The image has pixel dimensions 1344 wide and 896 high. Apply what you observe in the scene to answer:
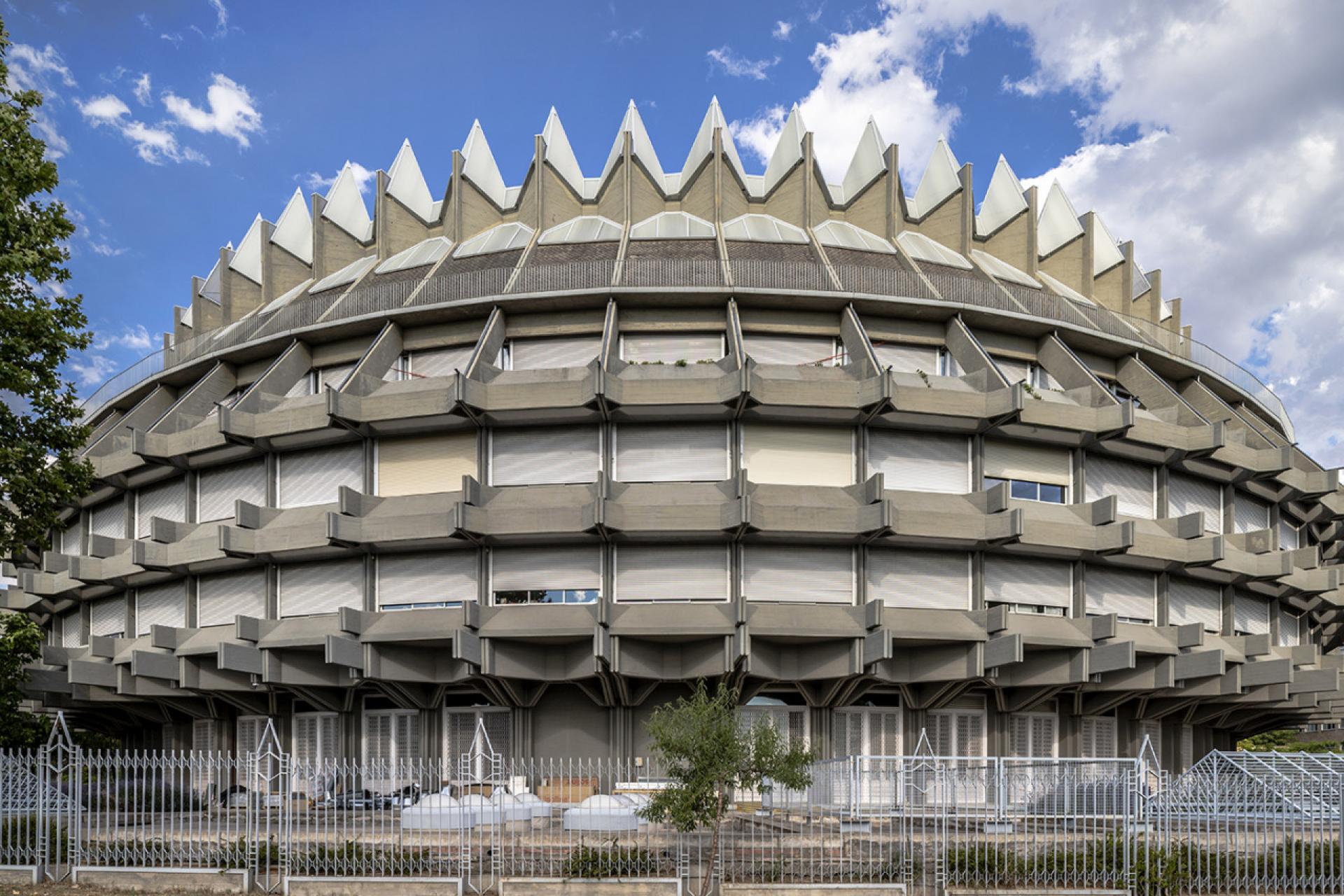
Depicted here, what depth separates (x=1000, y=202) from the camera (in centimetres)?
4959

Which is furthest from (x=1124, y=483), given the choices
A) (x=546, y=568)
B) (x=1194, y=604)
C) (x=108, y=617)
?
(x=108, y=617)

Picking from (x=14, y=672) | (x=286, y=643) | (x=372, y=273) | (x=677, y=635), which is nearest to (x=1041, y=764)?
(x=677, y=635)

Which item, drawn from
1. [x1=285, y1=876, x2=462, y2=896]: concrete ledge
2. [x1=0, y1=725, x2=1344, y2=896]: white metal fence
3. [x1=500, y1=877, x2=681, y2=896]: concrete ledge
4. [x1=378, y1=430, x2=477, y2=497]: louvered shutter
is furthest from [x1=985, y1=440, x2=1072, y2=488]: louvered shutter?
[x1=285, y1=876, x2=462, y2=896]: concrete ledge

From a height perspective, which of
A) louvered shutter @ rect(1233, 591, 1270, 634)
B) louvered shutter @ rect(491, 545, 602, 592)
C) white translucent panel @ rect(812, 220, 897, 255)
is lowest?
louvered shutter @ rect(1233, 591, 1270, 634)

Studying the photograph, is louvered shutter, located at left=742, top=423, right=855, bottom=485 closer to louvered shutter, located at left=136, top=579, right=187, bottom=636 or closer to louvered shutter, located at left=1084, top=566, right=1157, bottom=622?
louvered shutter, located at left=1084, top=566, right=1157, bottom=622

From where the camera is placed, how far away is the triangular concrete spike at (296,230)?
48.9 m

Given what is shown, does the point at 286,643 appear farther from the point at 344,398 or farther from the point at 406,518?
the point at 344,398

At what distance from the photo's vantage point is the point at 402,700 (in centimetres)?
3788

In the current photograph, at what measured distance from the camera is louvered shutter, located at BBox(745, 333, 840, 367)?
39938 mm

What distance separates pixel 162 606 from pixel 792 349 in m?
24.9

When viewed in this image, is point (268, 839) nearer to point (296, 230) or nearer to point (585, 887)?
point (585, 887)

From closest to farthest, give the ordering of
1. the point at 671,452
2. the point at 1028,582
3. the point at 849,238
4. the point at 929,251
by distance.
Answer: the point at 671,452 → the point at 1028,582 → the point at 849,238 → the point at 929,251

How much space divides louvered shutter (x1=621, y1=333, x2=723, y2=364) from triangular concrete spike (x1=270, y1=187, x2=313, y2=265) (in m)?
16.8

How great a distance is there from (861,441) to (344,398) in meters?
16.3
